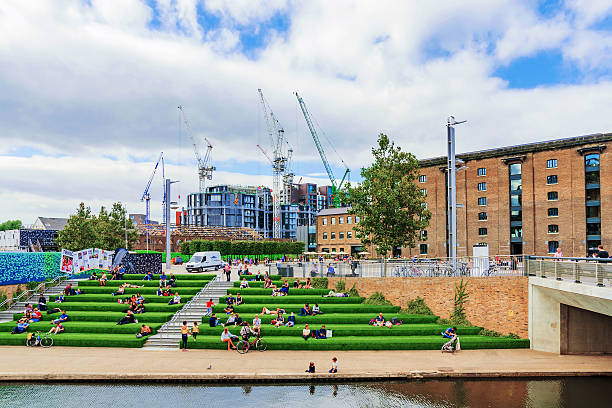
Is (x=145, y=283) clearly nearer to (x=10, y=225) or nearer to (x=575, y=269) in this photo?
(x=575, y=269)

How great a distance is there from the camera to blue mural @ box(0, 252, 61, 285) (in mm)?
34531

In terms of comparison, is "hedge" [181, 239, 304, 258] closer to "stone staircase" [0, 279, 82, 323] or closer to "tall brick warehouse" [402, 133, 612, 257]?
"tall brick warehouse" [402, 133, 612, 257]

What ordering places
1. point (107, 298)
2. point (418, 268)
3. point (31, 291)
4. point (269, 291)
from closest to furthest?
point (418, 268) < point (107, 298) < point (31, 291) < point (269, 291)

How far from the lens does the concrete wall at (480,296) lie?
28.5m

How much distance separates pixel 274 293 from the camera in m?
34.7

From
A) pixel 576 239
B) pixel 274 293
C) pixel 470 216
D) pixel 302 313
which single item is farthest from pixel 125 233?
pixel 576 239

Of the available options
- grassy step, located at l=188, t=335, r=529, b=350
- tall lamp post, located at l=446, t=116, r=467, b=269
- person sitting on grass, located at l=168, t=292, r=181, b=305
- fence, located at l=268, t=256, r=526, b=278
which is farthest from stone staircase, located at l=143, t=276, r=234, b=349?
tall lamp post, located at l=446, t=116, r=467, b=269

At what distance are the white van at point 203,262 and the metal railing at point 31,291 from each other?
1147cm

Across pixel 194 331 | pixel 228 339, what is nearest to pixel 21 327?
pixel 194 331

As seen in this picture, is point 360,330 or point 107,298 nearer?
point 360,330

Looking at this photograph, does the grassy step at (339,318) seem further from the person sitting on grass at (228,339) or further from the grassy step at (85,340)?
the grassy step at (85,340)

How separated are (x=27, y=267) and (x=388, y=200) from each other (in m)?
30.0

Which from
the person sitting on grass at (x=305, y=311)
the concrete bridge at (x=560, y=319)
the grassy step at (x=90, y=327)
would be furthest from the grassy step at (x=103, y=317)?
the concrete bridge at (x=560, y=319)

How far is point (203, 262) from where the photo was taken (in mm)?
46469
